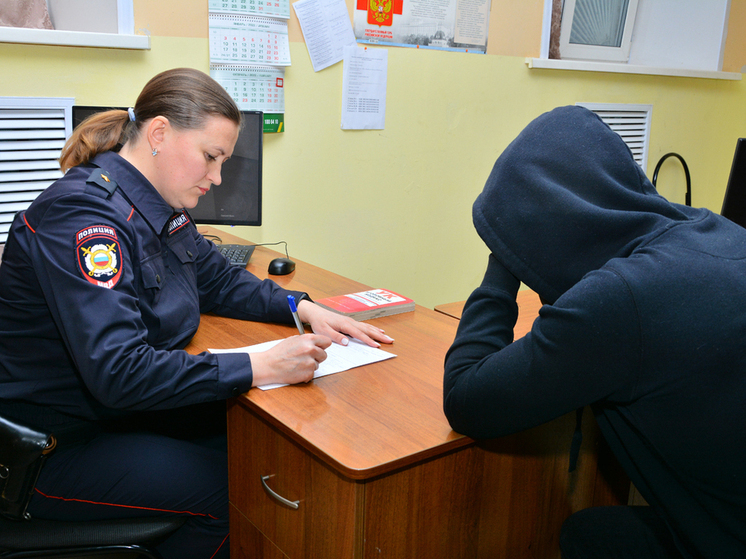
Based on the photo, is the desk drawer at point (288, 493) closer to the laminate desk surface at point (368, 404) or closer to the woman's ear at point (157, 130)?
the laminate desk surface at point (368, 404)

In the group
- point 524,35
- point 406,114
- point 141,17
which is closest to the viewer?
point 141,17

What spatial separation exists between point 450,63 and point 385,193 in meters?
0.66

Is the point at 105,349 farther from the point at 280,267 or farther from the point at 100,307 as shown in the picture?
the point at 280,267

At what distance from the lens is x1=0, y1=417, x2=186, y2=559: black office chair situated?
3.45 ft

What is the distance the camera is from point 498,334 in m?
1.03

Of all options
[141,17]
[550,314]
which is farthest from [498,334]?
[141,17]

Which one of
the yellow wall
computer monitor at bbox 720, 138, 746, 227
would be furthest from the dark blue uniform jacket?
computer monitor at bbox 720, 138, 746, 227

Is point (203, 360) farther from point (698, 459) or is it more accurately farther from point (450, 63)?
point (450, 63)

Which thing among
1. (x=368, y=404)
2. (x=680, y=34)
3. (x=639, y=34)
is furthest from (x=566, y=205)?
(x=680, y=34)

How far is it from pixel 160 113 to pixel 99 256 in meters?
0.36

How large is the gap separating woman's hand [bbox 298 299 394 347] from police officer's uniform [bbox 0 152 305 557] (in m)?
0.28

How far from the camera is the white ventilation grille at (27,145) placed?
2025mm

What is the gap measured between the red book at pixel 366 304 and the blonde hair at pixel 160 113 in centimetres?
54

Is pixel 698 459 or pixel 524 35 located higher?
pixel 524 35
